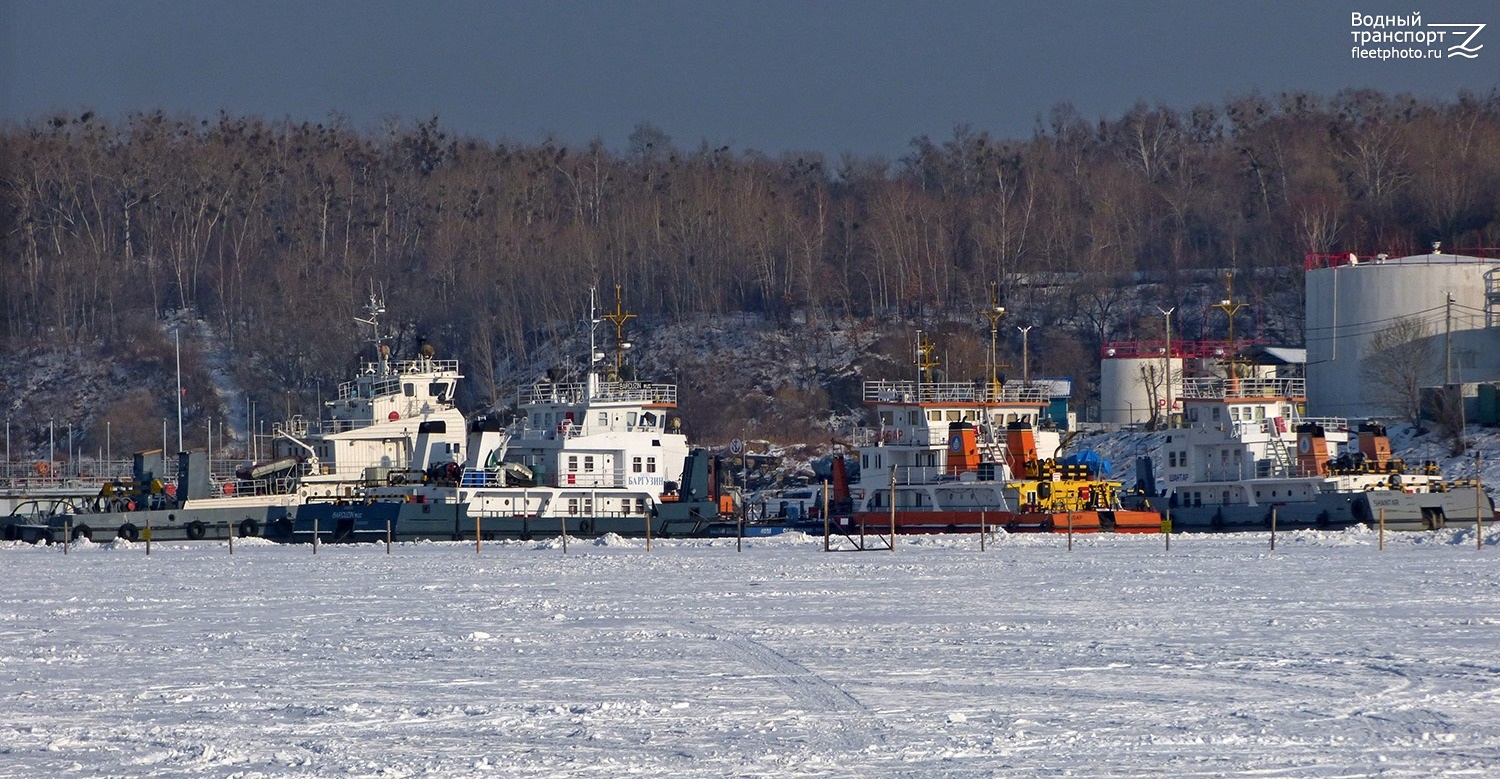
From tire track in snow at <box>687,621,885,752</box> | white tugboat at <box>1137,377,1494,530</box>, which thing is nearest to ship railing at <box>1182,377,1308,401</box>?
white tugboat at <box>1137,377,1494,530</box>

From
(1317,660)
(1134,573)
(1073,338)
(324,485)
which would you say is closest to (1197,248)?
(1073,338)

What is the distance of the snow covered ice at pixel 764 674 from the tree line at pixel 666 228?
5251 cm

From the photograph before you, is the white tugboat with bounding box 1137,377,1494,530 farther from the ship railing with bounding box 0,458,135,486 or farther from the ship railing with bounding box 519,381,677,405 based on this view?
the ship railing with bounding box 0,458,135,486

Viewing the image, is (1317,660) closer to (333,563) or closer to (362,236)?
(333,563)

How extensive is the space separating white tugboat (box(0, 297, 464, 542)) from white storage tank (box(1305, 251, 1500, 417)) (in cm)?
3023

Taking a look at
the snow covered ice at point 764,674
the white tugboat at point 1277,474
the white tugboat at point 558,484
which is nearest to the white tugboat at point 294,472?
the white tugboat at point 558,484

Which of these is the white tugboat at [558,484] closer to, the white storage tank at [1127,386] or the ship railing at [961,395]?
the ship railing at [961,395]

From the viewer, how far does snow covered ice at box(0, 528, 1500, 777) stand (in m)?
12.1

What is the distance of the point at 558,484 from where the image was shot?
4406 cm

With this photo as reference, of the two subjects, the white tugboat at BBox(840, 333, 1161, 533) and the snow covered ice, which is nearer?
the snow covered ice

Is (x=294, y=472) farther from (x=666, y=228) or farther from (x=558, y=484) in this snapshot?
(x=666, y=228)

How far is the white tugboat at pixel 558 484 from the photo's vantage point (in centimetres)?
4188

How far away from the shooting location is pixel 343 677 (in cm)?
1581

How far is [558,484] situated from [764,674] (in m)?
28.8
